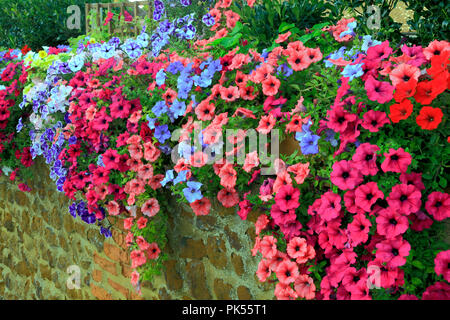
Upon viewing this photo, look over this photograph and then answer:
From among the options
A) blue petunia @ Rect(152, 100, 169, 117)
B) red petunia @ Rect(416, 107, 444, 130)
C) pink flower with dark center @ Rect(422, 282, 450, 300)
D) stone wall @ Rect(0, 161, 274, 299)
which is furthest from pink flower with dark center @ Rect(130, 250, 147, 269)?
red petunia @ Rect(416, 107, 444, 130)

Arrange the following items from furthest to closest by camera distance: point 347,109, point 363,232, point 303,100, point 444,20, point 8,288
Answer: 1. point 8,288
2. point 444,20
3. point 303,100
4. point 347,109
5. point 363,232

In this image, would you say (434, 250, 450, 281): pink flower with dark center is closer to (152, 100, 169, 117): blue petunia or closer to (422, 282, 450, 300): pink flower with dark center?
(422, 282, 450, 300): pink flower with dark center

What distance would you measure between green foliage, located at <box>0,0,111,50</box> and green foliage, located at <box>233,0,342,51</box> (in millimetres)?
5602

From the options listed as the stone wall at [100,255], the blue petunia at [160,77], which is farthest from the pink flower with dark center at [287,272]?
the blue petunia at [160,77]

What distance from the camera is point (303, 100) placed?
2.00 m

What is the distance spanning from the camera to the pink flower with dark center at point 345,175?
164 cm

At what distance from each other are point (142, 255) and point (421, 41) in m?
2.09

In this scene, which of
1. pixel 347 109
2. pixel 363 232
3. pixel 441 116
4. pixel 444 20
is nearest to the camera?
pixel 441 116

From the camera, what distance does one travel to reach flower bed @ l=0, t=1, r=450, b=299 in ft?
5.20

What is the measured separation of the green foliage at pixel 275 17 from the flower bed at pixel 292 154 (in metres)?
0.10

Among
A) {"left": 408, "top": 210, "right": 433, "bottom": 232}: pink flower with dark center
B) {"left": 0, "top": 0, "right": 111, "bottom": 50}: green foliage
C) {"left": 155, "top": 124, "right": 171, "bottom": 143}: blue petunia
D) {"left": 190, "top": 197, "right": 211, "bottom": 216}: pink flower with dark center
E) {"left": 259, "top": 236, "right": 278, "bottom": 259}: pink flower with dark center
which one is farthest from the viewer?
{"left": 0, "top": 0, "right": 111, "bottom": 50}: green foliage

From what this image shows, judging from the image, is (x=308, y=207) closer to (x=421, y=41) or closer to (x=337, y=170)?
(x=337, y=170)

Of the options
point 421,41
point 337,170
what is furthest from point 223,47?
point 337,170

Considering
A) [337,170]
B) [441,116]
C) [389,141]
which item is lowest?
[337,170]
